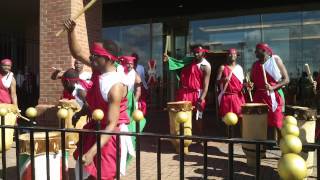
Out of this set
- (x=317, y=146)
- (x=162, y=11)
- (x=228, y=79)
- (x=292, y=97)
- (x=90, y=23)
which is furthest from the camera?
(x=162, y=11)

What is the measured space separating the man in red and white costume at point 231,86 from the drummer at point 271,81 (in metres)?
0.68

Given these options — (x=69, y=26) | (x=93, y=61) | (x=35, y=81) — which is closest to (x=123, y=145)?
(x=93, y=61)

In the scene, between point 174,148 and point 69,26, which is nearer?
point 69,26

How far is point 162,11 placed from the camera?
14.2m

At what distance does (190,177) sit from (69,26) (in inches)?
108

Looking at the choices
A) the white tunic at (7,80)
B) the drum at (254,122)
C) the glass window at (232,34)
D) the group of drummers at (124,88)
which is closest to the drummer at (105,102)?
the group of drummers at (124,88)

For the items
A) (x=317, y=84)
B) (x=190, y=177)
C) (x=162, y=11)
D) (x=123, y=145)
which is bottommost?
(x=190, y=177)

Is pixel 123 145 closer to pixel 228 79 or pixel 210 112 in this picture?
pixel 228 79

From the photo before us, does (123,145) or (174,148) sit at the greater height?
(123,145)

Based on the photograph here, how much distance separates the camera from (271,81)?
6734 mm

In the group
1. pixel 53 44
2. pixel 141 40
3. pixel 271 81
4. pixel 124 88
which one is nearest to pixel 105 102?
pixel 124 88

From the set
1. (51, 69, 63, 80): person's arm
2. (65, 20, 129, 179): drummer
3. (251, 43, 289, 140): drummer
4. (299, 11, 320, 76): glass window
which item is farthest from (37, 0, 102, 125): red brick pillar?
(299, 11, 320, 76): glass window

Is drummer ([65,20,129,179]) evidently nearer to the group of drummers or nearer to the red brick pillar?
the group of drummers

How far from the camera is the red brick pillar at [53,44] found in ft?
29.6
